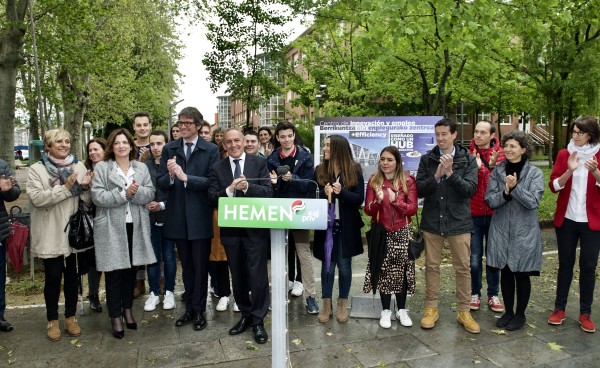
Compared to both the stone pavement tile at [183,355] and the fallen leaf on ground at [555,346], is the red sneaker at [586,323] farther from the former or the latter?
the stone pavement tile at [183,355]

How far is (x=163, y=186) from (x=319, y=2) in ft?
43.4

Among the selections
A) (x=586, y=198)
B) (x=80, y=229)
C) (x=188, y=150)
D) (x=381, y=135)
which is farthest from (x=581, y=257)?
(x=80, y=229)

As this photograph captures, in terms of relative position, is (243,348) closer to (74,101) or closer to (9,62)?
→ (9,62)

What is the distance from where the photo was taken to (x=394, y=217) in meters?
4.43

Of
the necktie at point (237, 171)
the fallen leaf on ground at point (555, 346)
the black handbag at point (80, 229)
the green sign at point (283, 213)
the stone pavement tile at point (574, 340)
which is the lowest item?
the stone pavement tile at point (574, 340)

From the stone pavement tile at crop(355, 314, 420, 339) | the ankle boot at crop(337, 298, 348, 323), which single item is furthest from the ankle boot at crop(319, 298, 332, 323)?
the stone pavement tile at crop(355, 314, 420, 339)

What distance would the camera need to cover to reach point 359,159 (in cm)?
883

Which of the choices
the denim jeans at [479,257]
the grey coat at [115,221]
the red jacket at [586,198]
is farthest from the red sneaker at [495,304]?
the grey coat at [115,221]

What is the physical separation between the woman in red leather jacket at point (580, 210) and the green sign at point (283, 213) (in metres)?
2.79

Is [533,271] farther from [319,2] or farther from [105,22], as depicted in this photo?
[105,22]

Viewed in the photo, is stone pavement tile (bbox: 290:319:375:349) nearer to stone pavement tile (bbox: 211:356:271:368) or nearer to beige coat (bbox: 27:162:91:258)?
stone pavement tile (bbox: 211:356:271:368)

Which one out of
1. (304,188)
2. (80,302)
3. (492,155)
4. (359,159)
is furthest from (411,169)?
(80,302)

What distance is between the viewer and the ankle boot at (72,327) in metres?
4.34

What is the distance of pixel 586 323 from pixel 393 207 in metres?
2.26
